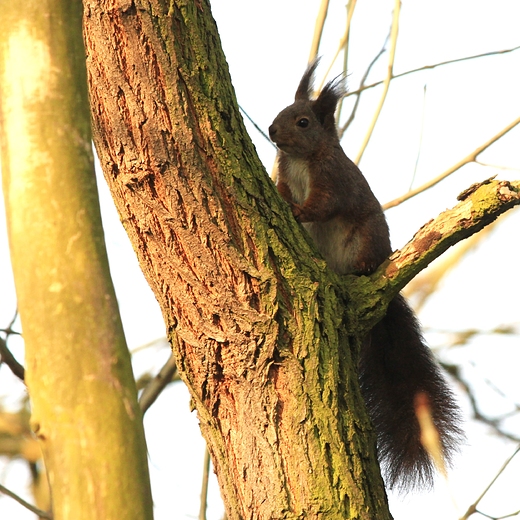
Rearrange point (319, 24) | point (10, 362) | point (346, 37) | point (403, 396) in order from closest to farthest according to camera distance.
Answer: point (10, 362), point (403, 396), point (319, 24), point (346, 37)

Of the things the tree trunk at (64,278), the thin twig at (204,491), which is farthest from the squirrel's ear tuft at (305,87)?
the tree trunk at (64,278)

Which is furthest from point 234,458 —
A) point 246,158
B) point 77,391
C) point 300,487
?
point 77,391

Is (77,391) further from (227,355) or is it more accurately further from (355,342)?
(355,342)

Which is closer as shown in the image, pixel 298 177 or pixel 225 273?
pixel 225 273

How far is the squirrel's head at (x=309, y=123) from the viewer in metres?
4.31

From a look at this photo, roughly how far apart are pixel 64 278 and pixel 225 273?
1.26 m

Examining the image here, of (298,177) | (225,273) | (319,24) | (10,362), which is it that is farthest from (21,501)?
(319,24)

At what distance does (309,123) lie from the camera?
438cm

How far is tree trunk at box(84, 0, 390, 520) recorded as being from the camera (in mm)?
2400

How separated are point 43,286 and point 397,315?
2.65 metres

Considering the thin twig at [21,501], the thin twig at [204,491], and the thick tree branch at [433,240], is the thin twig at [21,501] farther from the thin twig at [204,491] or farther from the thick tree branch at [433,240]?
the thick tree branch at [433,240]

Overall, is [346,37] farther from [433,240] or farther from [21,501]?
[21,501]

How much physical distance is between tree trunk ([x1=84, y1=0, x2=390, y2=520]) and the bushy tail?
2.38ft

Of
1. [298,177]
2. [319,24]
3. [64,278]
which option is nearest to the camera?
[64,278]
